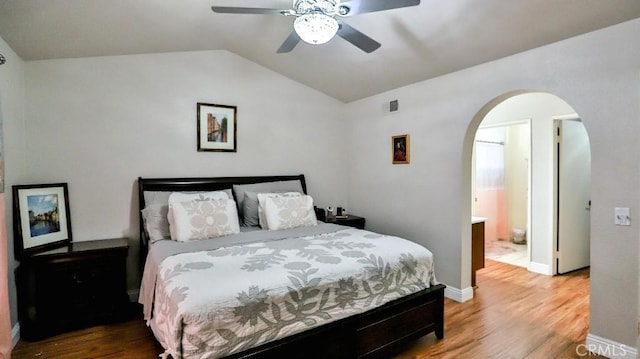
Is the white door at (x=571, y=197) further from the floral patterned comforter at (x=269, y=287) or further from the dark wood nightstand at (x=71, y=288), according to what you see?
the dark wood nightstand at (x=71, y=288)

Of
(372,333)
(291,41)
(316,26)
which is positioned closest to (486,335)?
(372,333)

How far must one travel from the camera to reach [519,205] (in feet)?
20.0

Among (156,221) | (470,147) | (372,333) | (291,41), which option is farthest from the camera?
(470,147)

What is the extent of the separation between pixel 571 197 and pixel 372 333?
A: 3.72 m

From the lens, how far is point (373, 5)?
1953 millimetres

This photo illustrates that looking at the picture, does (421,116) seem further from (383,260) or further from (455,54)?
(383,260)

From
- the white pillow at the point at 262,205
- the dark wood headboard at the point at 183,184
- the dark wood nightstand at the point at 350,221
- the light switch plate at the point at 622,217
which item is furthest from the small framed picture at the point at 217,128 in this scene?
the light switch plate at the point at 622,217

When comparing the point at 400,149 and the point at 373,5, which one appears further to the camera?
the point at 400,149

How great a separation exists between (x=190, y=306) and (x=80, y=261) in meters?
1.78

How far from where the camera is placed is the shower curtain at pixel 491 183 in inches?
233

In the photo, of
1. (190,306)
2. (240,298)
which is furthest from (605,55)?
(190,306)

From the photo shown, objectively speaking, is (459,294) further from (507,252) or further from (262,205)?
(507,252)

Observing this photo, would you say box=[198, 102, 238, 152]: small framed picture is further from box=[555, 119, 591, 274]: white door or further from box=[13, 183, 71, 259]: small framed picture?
box=[555, 119, 591, 274]: white door

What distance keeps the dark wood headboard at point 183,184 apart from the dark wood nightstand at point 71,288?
30cm
